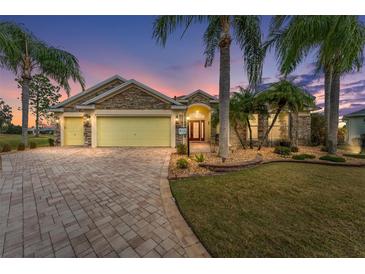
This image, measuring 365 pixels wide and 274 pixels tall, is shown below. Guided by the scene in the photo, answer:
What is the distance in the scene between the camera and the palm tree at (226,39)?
19.0ft

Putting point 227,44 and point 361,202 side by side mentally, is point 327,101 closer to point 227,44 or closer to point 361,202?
point 227,44

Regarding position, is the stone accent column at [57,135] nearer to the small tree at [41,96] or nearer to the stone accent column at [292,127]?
the small tree at [41,96]

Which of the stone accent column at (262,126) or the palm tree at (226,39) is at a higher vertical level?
the palm tree at (226,39)

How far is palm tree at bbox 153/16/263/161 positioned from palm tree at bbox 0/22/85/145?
1053 cm

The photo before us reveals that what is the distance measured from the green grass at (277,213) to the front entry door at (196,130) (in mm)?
10705

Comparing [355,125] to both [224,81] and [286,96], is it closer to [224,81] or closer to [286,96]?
[286,96]

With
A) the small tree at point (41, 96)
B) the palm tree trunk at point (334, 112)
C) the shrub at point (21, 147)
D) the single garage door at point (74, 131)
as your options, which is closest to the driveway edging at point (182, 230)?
the palm tree trunk at point (334, 112)

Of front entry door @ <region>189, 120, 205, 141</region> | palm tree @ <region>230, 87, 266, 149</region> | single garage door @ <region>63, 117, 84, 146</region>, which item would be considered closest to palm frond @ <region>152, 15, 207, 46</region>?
palm tree @ <region>230, 87, 266, 149</region>

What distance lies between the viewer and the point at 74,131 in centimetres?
1349

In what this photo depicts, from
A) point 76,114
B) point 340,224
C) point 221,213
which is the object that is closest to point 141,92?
point 76,114

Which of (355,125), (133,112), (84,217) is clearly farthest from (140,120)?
(355,125)

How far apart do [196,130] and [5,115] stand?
42824 mm

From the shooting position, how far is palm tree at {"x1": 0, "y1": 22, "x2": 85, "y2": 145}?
35.5 ft

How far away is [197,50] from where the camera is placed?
8.52 meters
